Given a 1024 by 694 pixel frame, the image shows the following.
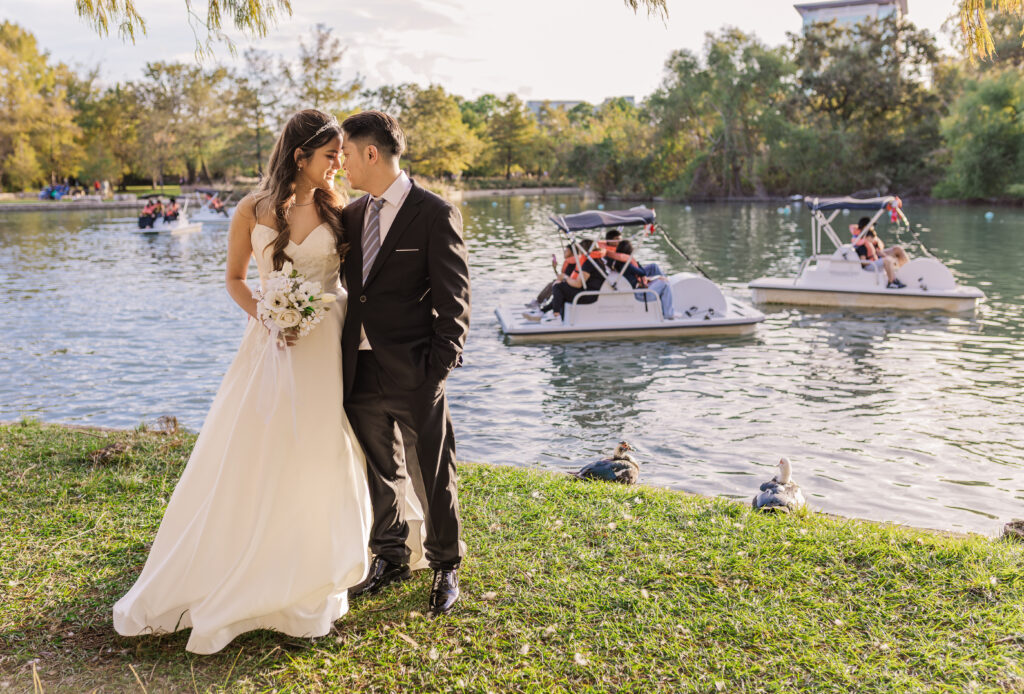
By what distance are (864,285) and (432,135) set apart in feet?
190

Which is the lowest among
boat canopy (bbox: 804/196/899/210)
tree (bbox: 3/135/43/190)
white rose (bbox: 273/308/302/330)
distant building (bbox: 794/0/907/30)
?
white rose (bbox: 273/308/302/330)

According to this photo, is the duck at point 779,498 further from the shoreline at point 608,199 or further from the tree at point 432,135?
the tree at point 432,135

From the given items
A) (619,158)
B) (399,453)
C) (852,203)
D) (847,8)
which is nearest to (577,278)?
(852,203)

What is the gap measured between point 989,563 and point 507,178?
98.0 m

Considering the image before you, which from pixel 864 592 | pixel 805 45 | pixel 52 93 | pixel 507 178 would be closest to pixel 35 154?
pixel 52 93

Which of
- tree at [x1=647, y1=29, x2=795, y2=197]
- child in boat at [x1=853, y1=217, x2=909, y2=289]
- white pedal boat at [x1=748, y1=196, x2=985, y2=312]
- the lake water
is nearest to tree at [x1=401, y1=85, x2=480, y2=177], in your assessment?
tree at [x1=647, y1=29, x2=795, y2=197]

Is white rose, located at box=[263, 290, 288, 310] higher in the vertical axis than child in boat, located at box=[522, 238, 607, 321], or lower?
higher

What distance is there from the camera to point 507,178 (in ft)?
328

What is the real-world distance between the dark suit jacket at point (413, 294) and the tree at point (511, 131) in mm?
98056

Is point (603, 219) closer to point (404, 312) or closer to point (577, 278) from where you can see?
point (577, 278)

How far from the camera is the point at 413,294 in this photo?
393cm

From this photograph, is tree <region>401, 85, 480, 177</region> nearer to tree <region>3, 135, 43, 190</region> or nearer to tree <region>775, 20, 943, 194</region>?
tree <region>775, 20, 943, 194</region>

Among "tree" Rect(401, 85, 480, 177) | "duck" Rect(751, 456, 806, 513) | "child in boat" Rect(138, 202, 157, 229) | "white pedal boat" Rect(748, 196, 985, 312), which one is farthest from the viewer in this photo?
"tree" Rect(401, 85, 480, 177)

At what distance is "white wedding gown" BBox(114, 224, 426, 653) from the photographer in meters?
3.64
